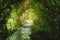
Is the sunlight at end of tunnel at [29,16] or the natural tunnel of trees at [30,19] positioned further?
the sunlight at end of tunnel at [29,16]

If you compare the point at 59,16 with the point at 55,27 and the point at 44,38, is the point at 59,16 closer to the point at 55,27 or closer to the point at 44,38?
the point at 55,27

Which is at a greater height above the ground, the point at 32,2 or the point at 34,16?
the point at 32,2

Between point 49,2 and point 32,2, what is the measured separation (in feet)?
1.44

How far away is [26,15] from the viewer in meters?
4.75

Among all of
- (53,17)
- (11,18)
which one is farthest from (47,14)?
(11,18)

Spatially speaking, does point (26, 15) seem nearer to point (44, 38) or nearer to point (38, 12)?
point (38, 12)

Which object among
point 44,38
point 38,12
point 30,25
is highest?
point 38,12

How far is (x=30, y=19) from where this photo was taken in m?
4.66

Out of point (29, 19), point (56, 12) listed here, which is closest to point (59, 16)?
point (56, 12)

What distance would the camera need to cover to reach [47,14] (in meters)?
4.48

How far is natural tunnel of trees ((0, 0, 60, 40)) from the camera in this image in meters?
4.34

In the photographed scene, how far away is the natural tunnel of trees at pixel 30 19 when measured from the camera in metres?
4.34

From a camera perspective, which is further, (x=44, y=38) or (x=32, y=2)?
(x=32, y=2)

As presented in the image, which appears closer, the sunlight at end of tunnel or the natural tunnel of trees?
the natural tunnel of trees
